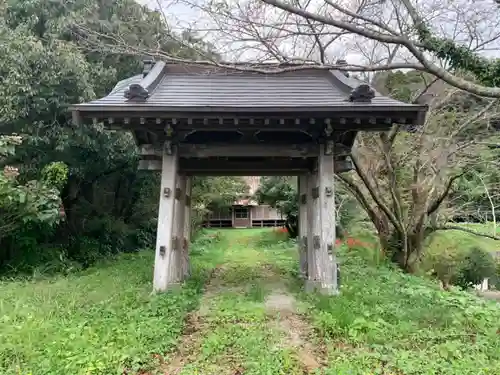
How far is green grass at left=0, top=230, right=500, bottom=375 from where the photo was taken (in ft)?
13.9

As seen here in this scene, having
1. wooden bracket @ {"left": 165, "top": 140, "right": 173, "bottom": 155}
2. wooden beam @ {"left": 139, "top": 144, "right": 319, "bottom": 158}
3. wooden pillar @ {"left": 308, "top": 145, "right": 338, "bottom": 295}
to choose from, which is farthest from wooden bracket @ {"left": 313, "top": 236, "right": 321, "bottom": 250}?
Answer: wooden bracket @ {"left": 165, "top": 140, "right": 173, "bottom": 155}

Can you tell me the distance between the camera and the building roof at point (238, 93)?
21.6 ft

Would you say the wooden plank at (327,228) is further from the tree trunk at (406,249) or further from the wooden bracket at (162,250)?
the tree trunk at (406,249)

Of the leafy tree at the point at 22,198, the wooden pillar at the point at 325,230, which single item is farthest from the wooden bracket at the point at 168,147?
the leafy tree at the point at 22,198

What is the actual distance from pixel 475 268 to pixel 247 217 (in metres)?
24.9

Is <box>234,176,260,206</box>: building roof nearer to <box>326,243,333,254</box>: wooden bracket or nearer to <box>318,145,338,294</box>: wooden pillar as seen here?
<box>318,145,338,294</box>: wooden pillar

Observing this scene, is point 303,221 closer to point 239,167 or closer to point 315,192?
point 315,192

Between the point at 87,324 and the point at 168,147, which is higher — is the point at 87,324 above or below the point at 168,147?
below

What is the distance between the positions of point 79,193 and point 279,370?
1106 centimetres

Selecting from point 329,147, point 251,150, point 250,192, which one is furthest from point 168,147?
point 250,192

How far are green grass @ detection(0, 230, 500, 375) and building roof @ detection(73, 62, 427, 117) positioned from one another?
303cm

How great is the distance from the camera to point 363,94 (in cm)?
681

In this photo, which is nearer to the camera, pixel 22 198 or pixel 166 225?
pixel 166 225

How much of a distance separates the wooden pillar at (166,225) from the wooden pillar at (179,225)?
0.46m
